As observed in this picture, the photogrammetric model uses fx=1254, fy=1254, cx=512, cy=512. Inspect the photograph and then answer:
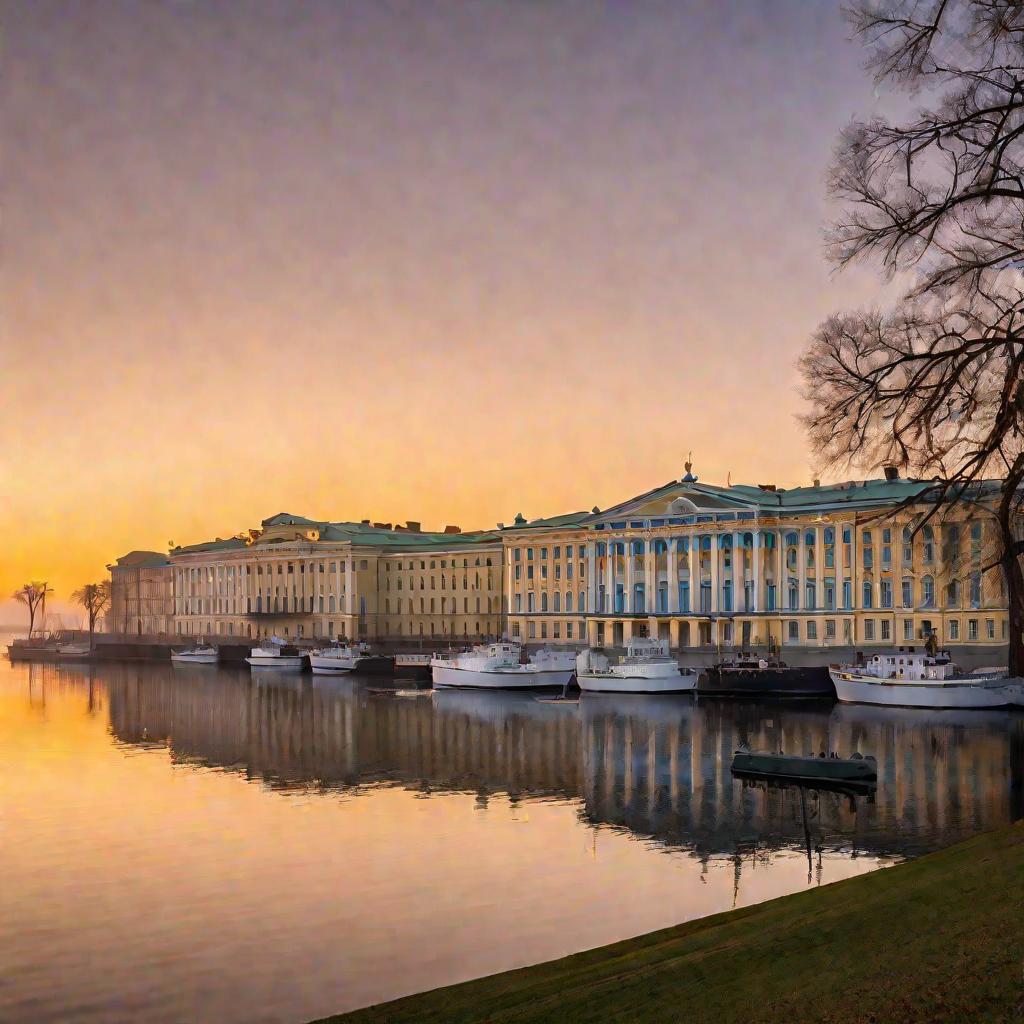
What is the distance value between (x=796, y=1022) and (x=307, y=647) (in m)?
156

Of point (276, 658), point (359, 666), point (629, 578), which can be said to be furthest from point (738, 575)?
point (276, 658)

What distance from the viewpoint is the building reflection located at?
3666 cm

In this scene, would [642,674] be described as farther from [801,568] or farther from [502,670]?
[801,568]

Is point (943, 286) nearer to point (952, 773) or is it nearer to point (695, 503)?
point (952, 773)

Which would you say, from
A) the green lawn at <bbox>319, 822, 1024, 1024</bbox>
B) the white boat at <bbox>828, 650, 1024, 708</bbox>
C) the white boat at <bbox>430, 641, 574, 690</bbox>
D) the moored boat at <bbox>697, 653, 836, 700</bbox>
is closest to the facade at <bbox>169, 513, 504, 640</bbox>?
the white boat at <bbox>430, 641, 574, 690</bbox>

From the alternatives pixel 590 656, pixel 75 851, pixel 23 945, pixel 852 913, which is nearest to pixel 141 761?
pixel 75 851

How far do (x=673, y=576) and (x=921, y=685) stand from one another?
149 feet

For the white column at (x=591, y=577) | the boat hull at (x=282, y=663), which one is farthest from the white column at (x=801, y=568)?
the boat hull at (x=282, y=663)

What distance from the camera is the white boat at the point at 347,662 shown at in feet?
429

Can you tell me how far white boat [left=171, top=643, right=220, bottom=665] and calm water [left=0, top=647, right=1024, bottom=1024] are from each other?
9094 centimetres

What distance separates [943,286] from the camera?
1991 cm

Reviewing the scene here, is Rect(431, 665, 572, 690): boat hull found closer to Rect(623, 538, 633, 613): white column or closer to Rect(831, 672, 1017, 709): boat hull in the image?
Rect(831, 672, 1017, 709): boat hull

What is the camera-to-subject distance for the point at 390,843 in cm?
3497

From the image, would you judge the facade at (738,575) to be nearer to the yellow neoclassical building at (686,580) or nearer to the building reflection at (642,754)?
the yellow neoclassical building at (686,580)
